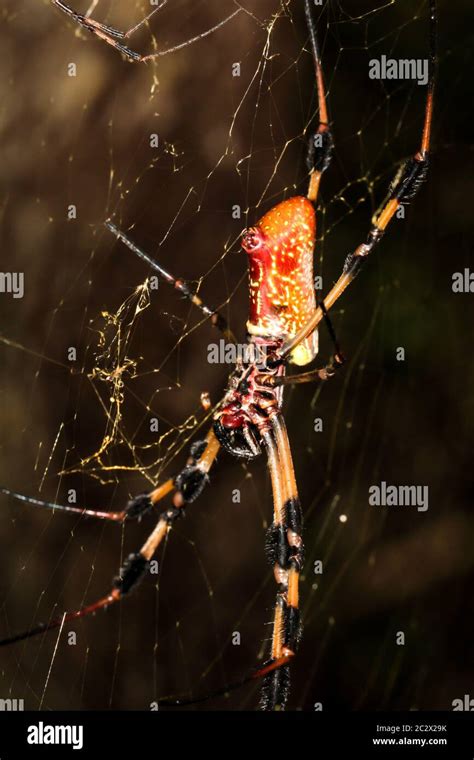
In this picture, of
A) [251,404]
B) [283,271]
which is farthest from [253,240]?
[251,404]

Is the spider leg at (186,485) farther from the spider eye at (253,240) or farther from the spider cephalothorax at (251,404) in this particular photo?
the spider eye at (253,240)

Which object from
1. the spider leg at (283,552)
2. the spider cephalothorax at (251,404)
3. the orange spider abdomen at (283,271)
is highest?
the orange spider abdomen at (283,271)

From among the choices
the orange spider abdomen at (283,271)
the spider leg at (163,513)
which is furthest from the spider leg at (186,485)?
the orange spider abdomen at (283,271)

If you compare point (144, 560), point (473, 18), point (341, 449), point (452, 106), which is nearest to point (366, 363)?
point (341, 449)

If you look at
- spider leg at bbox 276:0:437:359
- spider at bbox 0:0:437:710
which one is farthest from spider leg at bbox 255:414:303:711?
spider leg at bbox 276:0:437:359

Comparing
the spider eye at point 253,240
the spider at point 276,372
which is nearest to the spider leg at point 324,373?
the spider at point 276,372

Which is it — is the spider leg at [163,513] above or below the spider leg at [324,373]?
below

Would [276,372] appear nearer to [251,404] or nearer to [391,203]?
[251,404]

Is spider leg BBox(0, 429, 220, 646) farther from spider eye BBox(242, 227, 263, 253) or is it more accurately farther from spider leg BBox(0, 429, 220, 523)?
spider eye BBox(242, 227, 263, 253)
